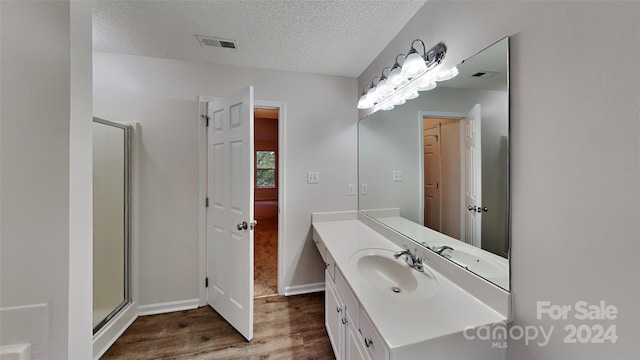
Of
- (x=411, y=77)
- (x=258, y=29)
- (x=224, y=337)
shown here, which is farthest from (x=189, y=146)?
(x=411, y=77)

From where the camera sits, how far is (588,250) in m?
0.68

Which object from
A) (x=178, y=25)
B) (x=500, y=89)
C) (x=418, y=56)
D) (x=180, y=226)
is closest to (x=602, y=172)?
(x=500, y=89)

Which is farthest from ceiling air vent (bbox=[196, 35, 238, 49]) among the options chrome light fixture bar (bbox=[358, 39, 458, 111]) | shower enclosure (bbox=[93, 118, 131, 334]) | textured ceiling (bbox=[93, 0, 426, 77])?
chrome light fixture bar (bbox=[358, 39, 458, 111])

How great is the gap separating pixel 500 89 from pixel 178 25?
2020 mm

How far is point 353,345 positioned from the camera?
3.68 feet

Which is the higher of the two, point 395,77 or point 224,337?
point 395,77

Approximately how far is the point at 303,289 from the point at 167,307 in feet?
4.18

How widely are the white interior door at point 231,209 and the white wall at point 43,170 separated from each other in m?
1.07

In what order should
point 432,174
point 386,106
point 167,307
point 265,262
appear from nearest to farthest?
point 432,174, point 386,106, point 167,307, point 265,262

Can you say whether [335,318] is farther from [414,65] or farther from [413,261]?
[414,65]

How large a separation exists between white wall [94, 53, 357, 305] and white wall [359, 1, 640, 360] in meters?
1.57

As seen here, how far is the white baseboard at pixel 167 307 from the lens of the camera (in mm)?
2008

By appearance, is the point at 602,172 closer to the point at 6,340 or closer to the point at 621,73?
the point at 621,73

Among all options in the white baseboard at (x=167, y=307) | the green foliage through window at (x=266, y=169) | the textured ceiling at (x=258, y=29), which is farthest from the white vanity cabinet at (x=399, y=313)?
the green foliage through window at (x=266, y=169)
